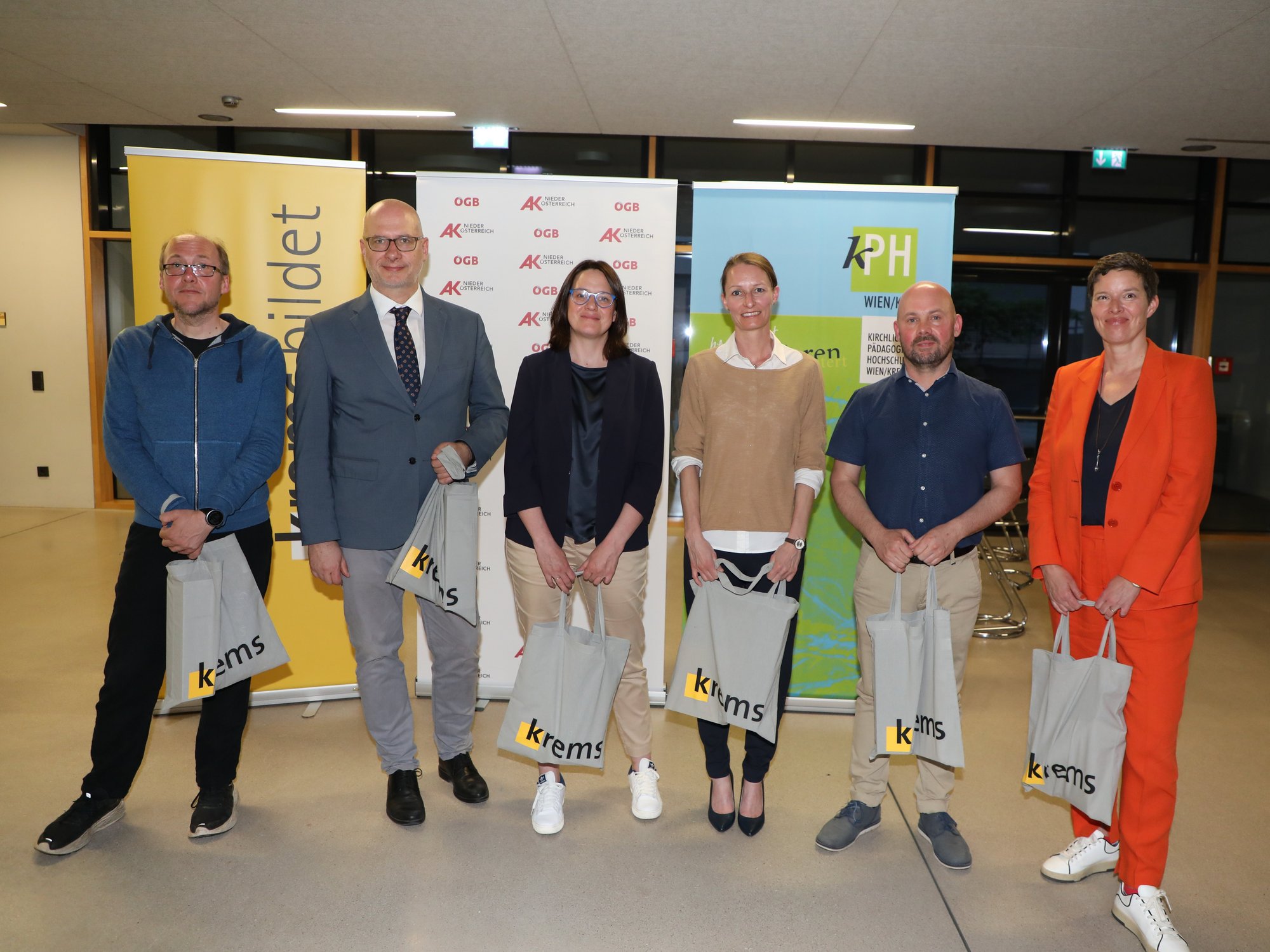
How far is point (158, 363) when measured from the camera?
2.54 meters

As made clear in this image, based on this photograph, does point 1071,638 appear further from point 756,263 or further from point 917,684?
point 756,263

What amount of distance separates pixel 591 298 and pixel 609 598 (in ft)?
3.07

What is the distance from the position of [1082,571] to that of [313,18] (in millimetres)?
4937

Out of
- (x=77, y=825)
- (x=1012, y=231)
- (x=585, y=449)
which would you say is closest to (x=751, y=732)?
(x=585, y=449)

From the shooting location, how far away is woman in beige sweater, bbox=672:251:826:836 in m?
2.57

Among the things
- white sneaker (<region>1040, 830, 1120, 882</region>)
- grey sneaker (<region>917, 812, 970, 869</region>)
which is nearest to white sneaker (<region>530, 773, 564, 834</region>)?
grey sneaker (<region>917, 812, 970, 869</region>)

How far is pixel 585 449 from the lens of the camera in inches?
103

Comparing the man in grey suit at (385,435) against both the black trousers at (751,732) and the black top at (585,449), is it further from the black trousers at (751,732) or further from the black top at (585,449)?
the black trousers at (751,732)

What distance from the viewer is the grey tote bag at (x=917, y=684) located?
2.35 metres

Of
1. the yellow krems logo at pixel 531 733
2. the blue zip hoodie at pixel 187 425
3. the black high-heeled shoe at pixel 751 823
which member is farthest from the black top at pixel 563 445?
the black high-heeled shoe at pixel 751 823

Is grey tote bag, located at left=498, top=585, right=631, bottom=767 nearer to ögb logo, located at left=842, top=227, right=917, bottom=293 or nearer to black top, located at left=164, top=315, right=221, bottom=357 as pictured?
black top, located at left=164, top=315, right=221, bottom=357

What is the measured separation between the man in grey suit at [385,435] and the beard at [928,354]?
1.32 meters

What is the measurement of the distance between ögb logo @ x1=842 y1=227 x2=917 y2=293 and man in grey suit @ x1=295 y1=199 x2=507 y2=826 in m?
1.76

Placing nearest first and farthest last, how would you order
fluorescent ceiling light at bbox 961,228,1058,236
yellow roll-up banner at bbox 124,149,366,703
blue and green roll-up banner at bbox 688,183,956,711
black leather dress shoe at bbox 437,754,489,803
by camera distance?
black leather dress shoe at bbox 437,754,489,803, yellow roll-up banner at bbox 124,149,366,703, blue and green roll-up banner at bbox 688,183,956,711, fluorescent ceiling light at bbox 961,228,1058,236
